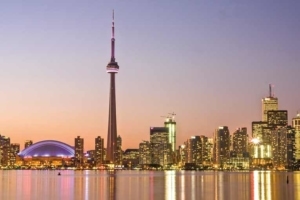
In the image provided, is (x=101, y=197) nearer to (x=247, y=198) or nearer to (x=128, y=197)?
(x=128, y=197)

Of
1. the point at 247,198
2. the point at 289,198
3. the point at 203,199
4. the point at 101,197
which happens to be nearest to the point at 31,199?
the point at 101,197

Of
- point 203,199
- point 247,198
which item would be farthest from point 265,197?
point 203,199

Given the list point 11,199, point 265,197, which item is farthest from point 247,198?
point 11,199

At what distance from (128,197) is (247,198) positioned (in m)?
14.9

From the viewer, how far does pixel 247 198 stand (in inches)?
2945

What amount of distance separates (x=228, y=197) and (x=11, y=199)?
89.5ft

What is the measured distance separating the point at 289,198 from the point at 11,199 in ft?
114

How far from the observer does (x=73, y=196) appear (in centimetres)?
7862

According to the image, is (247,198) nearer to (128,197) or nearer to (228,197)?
(228,197)

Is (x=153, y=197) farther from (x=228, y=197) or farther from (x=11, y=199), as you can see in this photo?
(x=11, y=199)

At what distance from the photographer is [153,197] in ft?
252

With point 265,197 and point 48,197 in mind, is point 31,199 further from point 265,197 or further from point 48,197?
point 265,197

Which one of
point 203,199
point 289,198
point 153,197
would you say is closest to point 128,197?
point 153,197

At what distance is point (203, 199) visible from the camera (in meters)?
74.2
